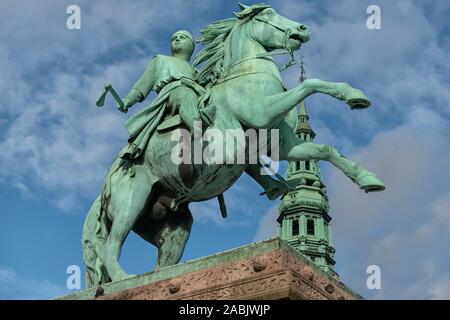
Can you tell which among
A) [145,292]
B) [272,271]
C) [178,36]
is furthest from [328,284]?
[178,36]

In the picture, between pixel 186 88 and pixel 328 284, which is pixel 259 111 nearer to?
pixel 186 88

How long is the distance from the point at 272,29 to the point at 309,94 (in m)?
1.69

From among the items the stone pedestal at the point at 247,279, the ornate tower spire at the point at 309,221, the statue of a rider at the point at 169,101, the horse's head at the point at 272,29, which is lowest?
the stone pedestal at the point at 247,279

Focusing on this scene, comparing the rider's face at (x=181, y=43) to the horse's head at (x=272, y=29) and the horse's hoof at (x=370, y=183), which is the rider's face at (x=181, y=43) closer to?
the horse's head at (x=272, y=29)

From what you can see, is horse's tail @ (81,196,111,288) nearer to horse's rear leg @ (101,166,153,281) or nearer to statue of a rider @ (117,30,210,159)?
horse's rear leg @ (101,166,153,281)

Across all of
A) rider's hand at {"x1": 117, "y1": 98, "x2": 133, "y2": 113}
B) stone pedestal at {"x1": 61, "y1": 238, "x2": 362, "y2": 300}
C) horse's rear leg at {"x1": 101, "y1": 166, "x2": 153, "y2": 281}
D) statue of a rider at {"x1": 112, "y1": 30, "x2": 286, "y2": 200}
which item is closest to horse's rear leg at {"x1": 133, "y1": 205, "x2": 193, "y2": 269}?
horse's rear leg at {"x1": 101, "y1": 166, "x2": 153, "y2": 281}

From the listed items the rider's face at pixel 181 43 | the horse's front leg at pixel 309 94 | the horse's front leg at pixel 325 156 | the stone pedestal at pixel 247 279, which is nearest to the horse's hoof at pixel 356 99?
the horse's front leg at pixel 309 94

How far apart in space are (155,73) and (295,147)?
8.91 ft

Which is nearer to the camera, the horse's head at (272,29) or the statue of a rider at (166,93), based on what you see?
the statue of a rider at (166,93)

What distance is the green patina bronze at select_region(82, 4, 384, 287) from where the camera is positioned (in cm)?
1257

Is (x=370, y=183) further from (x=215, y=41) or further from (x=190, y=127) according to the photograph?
(x=215, y=41)

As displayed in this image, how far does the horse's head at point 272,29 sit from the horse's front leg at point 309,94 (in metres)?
1.17

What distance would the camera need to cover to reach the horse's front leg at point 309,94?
38.5 feet
